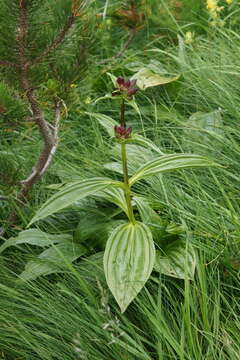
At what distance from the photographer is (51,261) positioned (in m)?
1.80

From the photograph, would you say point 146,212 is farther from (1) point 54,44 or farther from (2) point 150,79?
(2) point 150,79

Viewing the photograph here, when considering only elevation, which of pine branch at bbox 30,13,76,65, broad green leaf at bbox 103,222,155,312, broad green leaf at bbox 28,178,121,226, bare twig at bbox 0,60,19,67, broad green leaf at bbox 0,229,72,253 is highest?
pine branch at bbox 30,13,76,65

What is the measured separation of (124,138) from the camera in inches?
64.8

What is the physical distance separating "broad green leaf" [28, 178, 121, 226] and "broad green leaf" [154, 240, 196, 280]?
0.80ft

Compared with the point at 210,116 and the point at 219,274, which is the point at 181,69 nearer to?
the point at 210,116

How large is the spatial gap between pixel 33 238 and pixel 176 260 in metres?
0.44

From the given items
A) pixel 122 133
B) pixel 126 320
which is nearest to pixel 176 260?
pixel 126 320

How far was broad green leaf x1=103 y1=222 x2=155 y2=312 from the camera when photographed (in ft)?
5.14

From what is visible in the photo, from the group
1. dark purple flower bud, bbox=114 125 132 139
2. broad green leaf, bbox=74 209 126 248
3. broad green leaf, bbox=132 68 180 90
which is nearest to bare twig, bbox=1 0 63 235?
broad green leaf, bbox=74 209 126 248

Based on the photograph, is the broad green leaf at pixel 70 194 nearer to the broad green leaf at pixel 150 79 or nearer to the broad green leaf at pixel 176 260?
the broad green leaf at pixel 176 260

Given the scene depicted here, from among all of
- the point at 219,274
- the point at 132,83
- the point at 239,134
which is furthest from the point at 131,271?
the point at 239,134

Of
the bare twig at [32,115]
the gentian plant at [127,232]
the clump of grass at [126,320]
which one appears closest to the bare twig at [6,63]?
the bare twig at [32,115]

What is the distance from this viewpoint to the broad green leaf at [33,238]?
6.28ft

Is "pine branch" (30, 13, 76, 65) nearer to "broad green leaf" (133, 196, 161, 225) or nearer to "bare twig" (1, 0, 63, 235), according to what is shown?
"bare twig" (1, 0, 63, 235)
